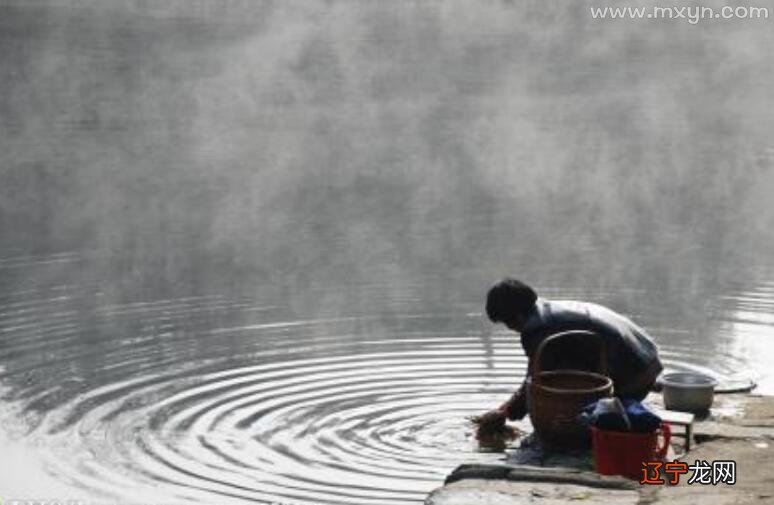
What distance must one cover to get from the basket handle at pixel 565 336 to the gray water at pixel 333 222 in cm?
90

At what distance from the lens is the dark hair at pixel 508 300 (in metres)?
9.38

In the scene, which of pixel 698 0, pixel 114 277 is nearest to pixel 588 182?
pixel 114 277

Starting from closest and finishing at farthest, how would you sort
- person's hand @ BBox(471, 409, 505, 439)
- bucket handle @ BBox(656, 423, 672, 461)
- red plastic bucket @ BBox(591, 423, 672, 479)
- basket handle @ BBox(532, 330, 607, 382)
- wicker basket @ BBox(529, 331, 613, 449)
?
red plastic bucket @ BBox(591, 423, 672, 479), bucket handle @ BBox(656, 423, 672, 461), wicker basket @ BBox(529, 331, 613, 449), basket handle @ BBox(532, 330, 607, 382), person's hand @ BBox(471, 409, 505, 439)

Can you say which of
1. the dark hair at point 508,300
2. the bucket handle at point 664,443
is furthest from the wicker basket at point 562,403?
the bucket handle at point 664,443

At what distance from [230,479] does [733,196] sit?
19965 millimetres

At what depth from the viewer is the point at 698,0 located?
170 ft

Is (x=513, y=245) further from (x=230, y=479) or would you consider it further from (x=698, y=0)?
(x=698, y=0)

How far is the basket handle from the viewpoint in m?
9.28

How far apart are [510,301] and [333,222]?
15.2 m

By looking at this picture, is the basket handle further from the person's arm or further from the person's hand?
the person's hand

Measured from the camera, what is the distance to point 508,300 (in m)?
9.38

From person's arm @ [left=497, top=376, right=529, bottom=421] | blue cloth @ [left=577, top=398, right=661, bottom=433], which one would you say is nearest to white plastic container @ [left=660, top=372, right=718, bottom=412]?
Result: person's arm @ [left=497, top=376, right=529, bottom=421]

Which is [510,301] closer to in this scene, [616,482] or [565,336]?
[565,336]

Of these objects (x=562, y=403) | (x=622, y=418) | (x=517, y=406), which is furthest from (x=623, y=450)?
(x=517, y=406)
